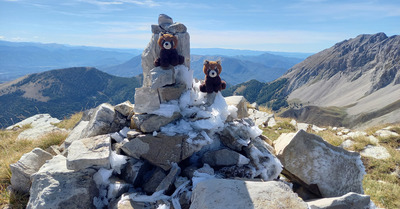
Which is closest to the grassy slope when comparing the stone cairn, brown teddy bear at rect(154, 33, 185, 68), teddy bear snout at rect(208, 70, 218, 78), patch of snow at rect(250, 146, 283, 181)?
the stone cairn

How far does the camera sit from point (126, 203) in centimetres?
676

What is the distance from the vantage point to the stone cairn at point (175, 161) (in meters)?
6.77

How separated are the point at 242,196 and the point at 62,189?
5429mm

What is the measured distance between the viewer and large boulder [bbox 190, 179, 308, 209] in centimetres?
520

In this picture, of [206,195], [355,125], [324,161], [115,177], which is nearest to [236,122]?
[324,161]

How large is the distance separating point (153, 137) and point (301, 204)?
518 cm

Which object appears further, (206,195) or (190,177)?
(190,177)

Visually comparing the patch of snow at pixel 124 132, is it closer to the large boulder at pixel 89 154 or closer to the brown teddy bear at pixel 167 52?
the large boulder at pixel 89 154

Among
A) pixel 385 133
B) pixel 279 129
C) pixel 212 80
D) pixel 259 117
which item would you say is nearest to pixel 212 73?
pixel 212 80

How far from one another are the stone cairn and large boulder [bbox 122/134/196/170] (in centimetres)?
3

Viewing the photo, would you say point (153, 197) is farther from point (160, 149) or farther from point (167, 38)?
point (167, 38)

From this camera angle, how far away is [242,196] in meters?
5.42

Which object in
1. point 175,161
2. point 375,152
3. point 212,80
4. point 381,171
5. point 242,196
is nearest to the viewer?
point 242,196

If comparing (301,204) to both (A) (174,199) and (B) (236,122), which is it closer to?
(A) (174,199)
